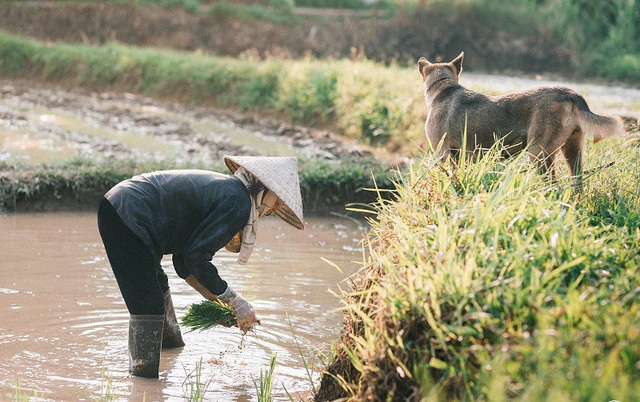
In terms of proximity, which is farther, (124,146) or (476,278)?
(124,146)

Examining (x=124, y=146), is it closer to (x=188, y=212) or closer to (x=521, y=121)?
(x=521, y=121)

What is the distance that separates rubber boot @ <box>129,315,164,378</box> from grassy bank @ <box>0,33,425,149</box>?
5.51m

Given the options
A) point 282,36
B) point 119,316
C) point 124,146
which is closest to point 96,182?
point 124,146

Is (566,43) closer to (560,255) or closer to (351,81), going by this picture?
(351,81)

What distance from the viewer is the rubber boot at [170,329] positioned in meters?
5.00

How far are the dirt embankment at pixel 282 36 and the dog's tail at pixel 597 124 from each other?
1856 centimetres

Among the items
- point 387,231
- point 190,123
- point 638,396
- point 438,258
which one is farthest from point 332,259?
point 190,123

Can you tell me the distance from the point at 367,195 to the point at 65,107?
840cm

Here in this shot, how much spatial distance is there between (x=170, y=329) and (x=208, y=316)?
59cm

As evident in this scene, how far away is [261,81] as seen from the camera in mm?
15828

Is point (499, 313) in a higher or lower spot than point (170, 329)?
higher

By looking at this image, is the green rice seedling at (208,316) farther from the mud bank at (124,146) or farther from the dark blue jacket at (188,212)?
the mud bank at (124,146)

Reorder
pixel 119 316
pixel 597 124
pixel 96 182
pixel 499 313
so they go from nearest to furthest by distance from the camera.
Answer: pixel 499 313 → pixel 597 124 → pixel 119 316 → pixel 96 182

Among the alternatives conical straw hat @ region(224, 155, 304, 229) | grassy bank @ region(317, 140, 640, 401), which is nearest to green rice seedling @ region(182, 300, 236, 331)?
conical straw hat @ region(224, 155, 304, 229)
